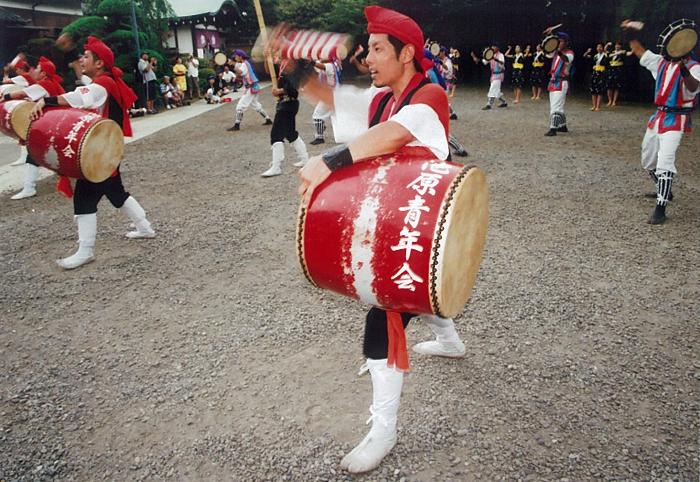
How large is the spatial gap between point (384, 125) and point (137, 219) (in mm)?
3376

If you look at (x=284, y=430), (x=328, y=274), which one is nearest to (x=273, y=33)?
(x=328, y=274)

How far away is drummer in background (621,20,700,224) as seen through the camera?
4262mm

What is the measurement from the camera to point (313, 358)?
272 centimetres

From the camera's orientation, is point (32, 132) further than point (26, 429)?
Yes

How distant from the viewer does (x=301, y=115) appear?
12750 mm

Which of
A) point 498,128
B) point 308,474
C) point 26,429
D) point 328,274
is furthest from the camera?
point 498,128

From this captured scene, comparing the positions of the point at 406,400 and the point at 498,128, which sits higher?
the point at 498,128

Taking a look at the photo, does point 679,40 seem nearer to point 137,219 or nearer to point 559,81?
point 559,81

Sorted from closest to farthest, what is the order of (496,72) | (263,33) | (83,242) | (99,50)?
1. (263,33)
2. (99,50)
3. (83,242)
4. (496,72)

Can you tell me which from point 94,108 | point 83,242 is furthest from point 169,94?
point 83,242

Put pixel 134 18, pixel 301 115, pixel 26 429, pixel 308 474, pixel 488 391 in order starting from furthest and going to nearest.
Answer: pixel 134 18 < pixel 301 115 < pixel 488 391 < pixel 26 429 < pixel 308 474

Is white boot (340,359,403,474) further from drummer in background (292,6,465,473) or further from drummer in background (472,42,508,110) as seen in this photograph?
drummer in background (472,42,508,110)

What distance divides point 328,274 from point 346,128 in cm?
74

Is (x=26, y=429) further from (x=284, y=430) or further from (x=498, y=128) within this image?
(x=498, y=128)
